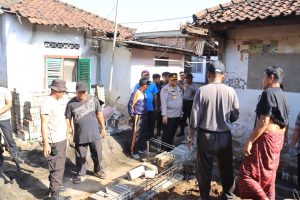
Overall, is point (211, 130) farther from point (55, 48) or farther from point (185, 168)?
point (55, 48)

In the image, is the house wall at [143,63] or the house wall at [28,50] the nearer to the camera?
the house wall at [28,50]

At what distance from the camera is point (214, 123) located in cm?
436

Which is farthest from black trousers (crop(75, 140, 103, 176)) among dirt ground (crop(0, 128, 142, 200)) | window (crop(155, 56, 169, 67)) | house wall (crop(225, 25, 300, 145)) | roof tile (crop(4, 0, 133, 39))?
window (crop(155, 56, 169, 67))

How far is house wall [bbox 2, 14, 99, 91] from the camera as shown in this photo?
9367 mm

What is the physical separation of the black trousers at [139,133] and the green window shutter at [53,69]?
4.27 m

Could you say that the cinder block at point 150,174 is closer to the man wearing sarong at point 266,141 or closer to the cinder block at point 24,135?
the man wearing sarong at point 266,141

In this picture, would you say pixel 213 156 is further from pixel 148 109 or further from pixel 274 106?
pixel 148 109

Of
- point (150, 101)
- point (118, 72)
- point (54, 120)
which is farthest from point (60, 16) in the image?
point (54, 120)

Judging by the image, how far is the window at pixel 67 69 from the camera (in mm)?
10344

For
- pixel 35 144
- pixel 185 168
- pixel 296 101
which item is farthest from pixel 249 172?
pixel 35 144

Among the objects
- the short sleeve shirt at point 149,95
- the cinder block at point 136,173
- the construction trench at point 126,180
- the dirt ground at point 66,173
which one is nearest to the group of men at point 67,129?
the dirt ground at point 66,173

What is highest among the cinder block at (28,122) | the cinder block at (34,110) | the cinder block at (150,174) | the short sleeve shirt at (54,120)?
the short sleeve shirt at (54,120)

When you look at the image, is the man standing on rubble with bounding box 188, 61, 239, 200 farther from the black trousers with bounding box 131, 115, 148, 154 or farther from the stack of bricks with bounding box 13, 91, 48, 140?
the stack of bricks with bounding box 13, 91, 48, 140

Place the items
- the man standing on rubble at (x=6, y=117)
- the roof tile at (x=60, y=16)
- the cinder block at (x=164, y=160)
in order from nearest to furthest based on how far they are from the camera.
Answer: the cinder block at (x=164, y=160) < the man standing on rubble at (x=6, y=117) < the roof tile at (x=60, y=16)
